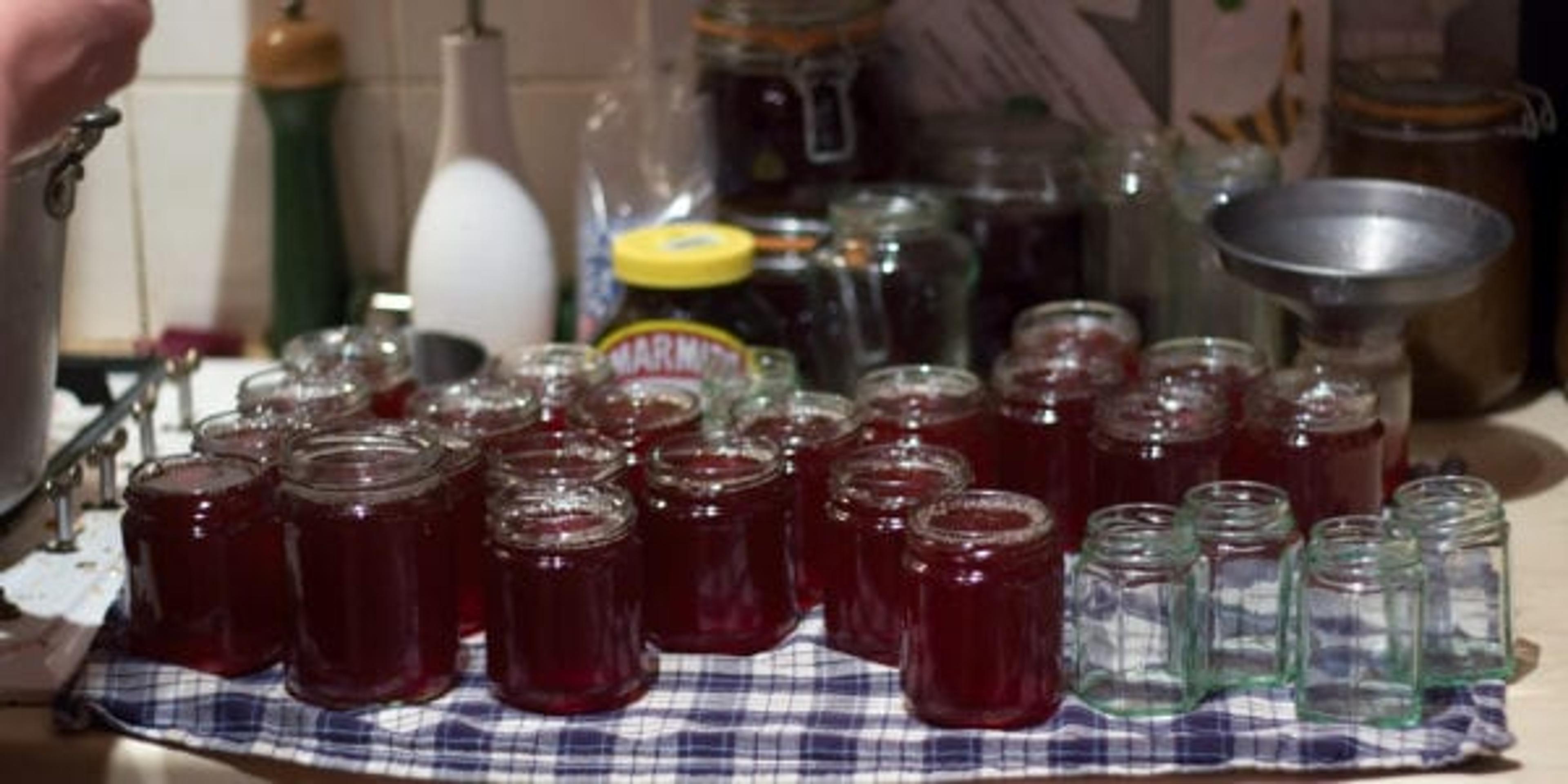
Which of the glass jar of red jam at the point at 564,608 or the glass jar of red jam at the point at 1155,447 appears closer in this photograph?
the glass jar of red jam at the point at 564,608

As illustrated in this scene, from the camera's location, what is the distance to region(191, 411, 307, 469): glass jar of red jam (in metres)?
1.42

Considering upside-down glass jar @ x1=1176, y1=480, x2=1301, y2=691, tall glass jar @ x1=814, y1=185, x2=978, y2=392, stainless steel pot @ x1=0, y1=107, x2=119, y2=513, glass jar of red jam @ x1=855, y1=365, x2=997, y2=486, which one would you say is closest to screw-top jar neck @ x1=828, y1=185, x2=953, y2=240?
tall glass jar @ x1=814, y1=185, x2=978, y2=392

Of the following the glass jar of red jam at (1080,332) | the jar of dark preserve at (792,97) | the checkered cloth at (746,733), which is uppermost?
the jar of dark preserve at (792,97)

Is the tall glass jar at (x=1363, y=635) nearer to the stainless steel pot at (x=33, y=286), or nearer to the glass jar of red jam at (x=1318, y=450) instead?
the glass jar of red jam at (x=1318, y=450)

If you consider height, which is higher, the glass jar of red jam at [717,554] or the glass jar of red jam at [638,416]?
the glass jar of red jam at [638,416]

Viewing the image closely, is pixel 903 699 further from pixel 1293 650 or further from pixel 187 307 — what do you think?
pixel 187 307

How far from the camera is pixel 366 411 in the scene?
152 cm

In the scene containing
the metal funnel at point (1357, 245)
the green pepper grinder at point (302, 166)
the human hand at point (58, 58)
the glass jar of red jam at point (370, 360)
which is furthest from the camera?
the green pepper grinder at point (302, 166)

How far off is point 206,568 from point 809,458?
32cm

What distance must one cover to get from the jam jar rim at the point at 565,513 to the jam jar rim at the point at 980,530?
15 centimetres

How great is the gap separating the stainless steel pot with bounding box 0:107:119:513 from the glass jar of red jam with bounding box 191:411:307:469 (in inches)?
3.5

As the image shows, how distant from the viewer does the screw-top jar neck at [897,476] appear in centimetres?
136

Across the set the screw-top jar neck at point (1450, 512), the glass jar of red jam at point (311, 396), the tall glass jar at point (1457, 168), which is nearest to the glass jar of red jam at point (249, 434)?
the glass jar of red jam at point (311, 396)

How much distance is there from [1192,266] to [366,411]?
20.7 inches
